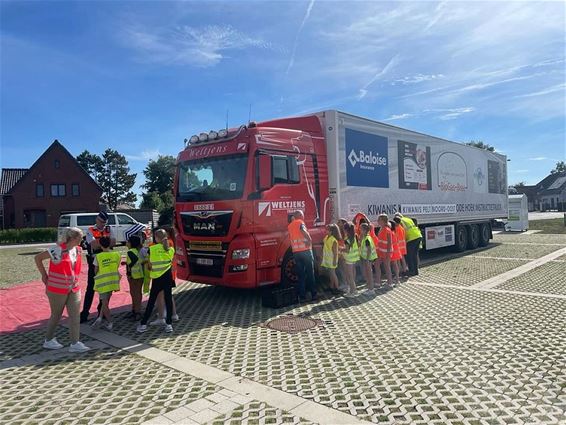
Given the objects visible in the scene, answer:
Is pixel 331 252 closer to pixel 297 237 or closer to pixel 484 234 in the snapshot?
pixel 297 237

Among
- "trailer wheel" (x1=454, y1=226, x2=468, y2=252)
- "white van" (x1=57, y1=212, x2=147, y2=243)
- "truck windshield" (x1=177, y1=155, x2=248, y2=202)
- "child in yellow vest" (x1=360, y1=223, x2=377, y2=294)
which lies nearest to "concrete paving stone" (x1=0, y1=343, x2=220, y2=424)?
"truck windshield" (x1=177, y1=155, x2=248, y2=202)

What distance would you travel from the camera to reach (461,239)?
15969 mm

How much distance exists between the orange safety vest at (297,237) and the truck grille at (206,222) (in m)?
1.14

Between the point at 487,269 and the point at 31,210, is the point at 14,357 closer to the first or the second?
the point at 487,269

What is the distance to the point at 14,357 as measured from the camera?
559 cm

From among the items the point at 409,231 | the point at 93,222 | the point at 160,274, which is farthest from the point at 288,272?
the point at 93,222

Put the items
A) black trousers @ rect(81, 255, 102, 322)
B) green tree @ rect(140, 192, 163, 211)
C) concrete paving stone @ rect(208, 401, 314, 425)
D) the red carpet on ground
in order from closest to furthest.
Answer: concrete paving stone @ rect(208, 401, 314, 425) → black trousers @ rect(81, 255, 102, 322) → the red carpet on ground → green tree @ rect(140, 192, 163, 211)

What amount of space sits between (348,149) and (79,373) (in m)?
6.93

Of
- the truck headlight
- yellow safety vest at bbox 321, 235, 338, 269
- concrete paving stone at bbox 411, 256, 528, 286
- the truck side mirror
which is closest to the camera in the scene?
the truck headlight

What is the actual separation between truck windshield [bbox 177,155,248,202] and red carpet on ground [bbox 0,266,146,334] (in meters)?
2.63

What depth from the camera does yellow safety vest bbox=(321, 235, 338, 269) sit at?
8.54m

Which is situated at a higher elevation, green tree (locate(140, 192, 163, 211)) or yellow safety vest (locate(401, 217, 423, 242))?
green tree (locate(140, 192, 163, 211))

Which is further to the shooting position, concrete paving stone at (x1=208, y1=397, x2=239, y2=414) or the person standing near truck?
the person standing near truck

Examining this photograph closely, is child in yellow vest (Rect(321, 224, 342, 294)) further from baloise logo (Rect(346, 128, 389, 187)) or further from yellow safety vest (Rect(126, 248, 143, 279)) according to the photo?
yellow safety vest (Rect(126, 248, 143, 279))
